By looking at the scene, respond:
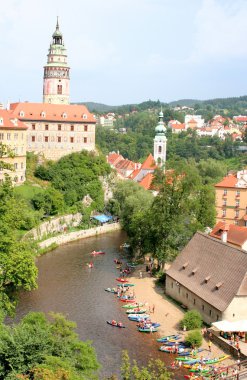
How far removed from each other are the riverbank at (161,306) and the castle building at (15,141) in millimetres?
23956

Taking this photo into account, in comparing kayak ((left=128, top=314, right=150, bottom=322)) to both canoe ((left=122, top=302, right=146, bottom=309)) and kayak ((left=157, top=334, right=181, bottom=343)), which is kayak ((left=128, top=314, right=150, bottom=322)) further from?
kayak ((left=157, top=334, right=181, bottom=343))

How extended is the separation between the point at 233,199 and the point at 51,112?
29.0 m

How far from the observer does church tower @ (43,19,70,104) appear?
83750 millimetres

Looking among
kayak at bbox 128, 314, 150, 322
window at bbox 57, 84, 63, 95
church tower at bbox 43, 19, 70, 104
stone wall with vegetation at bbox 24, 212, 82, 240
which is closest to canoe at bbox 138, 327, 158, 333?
kayak at bbox 128, 314, 150, 322

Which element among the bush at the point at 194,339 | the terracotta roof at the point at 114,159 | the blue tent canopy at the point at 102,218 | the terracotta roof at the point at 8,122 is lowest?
the bush at the point at 194,339

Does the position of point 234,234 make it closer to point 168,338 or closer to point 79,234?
point 168,338

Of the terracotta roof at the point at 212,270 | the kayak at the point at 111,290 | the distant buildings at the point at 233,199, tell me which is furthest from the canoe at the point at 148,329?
the distant buildings at the point at 233,199

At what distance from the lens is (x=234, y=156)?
140 metres

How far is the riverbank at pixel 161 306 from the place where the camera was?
3384 centimetres

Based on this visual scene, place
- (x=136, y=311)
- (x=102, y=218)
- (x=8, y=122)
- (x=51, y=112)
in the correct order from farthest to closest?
(x=51, y=112) < (x=102, y=218) < (x=8, y=122) < (x=136, y=311)

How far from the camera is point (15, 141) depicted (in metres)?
67.1

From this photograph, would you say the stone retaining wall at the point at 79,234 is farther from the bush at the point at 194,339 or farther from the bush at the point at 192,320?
the bush at the point at 194,339

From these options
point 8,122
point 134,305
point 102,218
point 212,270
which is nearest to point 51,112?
point 8,122

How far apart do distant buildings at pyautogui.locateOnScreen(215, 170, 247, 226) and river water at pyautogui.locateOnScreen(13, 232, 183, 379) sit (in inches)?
555
